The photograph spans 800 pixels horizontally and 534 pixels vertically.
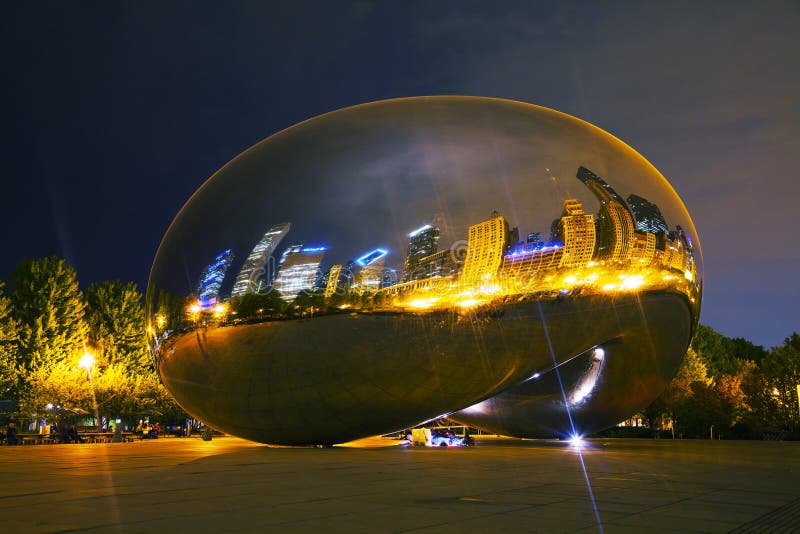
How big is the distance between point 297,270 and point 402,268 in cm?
190

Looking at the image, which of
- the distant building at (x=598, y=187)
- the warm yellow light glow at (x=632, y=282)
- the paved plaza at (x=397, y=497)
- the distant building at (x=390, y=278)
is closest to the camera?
the paved plaza at (x=397, y=497)

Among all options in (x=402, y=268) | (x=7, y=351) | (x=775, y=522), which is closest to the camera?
(x=775, y=522)

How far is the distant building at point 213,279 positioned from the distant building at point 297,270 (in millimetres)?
1217

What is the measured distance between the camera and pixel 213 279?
46.3ft

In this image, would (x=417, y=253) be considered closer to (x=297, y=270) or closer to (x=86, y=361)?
(x=297, y=270)

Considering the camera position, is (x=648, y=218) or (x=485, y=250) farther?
(x=648, y=218)

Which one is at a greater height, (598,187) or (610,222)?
(598,187)

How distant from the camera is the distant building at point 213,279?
1397 centimetres

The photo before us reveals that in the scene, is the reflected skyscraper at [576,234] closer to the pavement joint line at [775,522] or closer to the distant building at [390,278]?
the distant building at [390,278]

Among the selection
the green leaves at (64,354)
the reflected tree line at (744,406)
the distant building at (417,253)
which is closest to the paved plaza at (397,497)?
the distant building at (417,253)

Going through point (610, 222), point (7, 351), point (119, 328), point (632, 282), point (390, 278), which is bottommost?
point (632, 282)

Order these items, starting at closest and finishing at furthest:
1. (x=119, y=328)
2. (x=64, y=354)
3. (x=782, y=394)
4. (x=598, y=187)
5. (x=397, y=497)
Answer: (x=397, y=497), (x=598, y=187), (x=782, y=394), (x=64, y=354), (x=119, y=328)

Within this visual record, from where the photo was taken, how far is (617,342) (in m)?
16.2

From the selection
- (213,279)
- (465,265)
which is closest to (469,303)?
(465,265)
